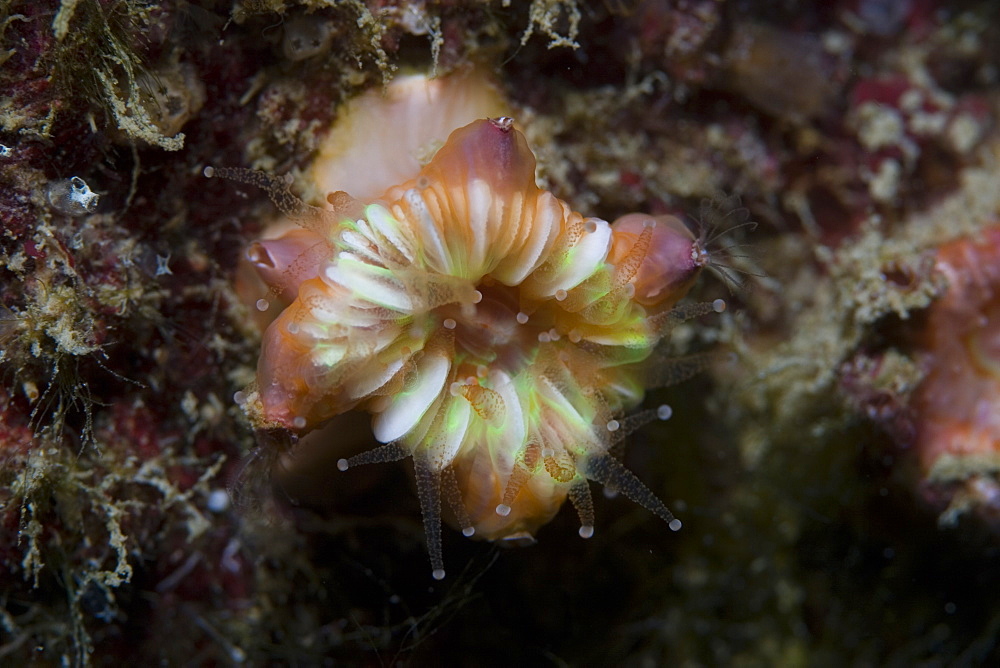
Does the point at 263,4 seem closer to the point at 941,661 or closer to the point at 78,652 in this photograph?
the point at 78,652

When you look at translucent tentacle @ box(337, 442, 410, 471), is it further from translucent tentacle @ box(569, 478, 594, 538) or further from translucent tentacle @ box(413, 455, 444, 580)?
translucent tentacle @ box(569, 478, 594, 538)

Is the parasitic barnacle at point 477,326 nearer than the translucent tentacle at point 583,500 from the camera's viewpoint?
Yes

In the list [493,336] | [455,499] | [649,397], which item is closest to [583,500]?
[455,499]

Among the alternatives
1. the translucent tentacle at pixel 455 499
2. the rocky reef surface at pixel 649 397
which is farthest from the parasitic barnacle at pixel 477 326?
the rocky reef surface at pixel 649 397

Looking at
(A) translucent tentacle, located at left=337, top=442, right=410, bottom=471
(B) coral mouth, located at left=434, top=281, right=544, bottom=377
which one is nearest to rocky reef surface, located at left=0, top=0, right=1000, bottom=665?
(A) translucent tentacle, located at left=337, top=442, right=410, bottom=471

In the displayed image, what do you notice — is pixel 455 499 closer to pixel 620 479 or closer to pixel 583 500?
pixel 583 500

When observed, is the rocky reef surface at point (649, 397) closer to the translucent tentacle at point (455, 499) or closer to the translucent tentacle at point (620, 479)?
the translucent tentacle at point (455, 499)

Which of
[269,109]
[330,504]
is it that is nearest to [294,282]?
[269,109]
